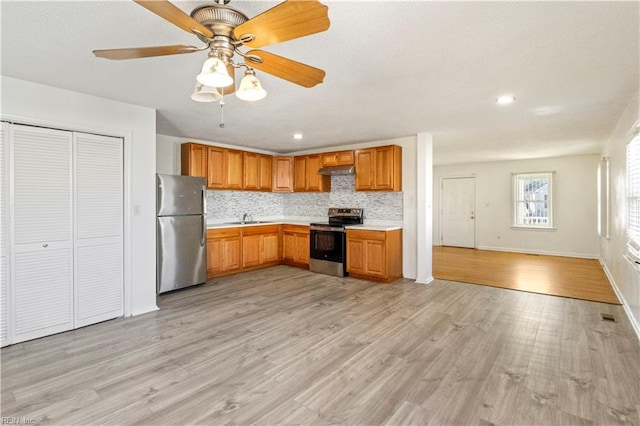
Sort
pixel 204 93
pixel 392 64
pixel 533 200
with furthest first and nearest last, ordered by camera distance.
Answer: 1. pixel 533 200
2. pixel 392 64
3. pixel 204 93

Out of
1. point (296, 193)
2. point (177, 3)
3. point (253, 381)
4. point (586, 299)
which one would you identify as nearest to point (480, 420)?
point (253, 381)

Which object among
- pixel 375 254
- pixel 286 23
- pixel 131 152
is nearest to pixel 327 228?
pixel 375 254

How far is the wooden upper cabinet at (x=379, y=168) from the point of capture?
5.25 metres

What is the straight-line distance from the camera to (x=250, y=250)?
231 inches

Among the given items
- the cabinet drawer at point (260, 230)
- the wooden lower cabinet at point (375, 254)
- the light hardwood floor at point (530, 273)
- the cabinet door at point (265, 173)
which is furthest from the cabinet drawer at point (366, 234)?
the cabinet door at point (265, 173)

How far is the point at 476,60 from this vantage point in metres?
2.38

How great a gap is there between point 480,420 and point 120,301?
3.53 metres

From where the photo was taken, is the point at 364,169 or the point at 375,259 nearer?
the point at 375,259

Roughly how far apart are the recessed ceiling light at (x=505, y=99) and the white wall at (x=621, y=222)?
1.09 m

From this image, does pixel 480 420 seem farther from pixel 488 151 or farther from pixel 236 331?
pixel 488 151

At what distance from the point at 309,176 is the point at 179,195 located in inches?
99.9

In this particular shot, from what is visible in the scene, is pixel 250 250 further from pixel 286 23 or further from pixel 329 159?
pixel 286 23

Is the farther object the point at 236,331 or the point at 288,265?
the point at 288,265

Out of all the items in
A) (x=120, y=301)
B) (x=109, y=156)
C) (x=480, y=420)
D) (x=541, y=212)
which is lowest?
(x=480, y=420)
